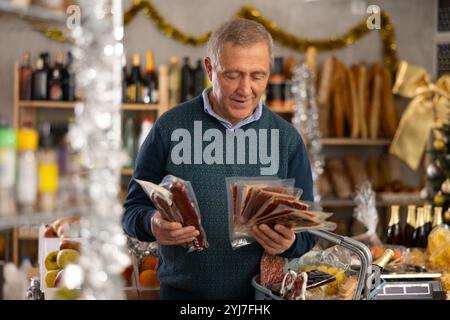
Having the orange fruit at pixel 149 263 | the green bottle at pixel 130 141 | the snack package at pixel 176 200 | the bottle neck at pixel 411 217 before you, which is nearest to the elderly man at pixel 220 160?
the snack package at pixel 176 200

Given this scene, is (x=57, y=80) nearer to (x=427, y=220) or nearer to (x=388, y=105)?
(x=388, y=105)

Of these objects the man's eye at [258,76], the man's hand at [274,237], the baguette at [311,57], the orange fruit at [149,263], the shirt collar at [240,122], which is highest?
the baguette at [311,57]

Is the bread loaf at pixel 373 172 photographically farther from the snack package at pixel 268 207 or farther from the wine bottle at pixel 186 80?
the snack package at pixel 268 207

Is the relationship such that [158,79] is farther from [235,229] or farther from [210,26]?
[235,229]

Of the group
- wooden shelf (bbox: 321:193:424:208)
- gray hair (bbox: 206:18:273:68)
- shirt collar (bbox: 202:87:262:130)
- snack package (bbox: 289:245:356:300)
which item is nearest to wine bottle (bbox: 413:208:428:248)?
snack package (bbox: 289:245:356:300)

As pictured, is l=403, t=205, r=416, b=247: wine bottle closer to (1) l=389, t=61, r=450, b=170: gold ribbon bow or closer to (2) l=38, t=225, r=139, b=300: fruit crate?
(2) l=38, t=225, r=139, b=300: fruit crate

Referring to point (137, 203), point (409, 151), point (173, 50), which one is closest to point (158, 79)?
point (173, 50)

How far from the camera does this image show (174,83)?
471 centimetres

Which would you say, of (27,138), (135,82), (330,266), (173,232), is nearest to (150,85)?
(135,82)

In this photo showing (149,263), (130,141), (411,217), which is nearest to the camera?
(149,263)

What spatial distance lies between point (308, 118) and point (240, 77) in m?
2.42

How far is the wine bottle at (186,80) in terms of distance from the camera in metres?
4.72

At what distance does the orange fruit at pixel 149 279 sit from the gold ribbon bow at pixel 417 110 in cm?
282
